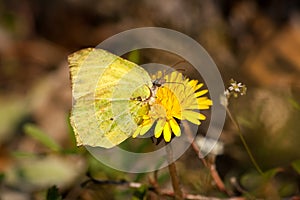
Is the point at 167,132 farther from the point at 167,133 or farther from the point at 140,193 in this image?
the point at 140,193

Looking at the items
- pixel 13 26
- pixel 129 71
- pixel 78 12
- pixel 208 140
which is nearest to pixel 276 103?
pixel 208 140

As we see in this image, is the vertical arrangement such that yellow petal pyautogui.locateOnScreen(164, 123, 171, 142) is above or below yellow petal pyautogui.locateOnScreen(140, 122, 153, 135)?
above

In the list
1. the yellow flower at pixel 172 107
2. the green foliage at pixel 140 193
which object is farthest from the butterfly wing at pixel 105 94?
the green foliage at pixel 140 193

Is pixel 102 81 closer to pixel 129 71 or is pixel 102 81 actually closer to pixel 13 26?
pixel 129 71

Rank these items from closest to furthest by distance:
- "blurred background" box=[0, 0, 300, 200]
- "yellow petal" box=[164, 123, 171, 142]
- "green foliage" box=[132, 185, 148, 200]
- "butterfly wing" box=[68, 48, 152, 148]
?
"yellow petal" box=[164, 123, 171, 142]
"butterfly wing" box=[68, 48, 152, 148]
"green foliage" box=[132, 185, 148, 200]
"blurred background" box=[0, 0, 300, 200]

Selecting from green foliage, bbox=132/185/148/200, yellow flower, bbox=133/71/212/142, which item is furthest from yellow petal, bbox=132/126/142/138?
green foliage, bbox=132/185/148/200

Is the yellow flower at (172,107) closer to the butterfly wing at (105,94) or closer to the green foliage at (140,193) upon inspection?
the butterfly wing at (105,94)

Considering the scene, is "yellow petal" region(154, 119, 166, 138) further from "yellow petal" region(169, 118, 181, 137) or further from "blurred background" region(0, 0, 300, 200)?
"blurred background" region(0, 0, 300, 200)

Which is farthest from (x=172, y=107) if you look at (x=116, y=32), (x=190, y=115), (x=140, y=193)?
(x=116, y=32)
